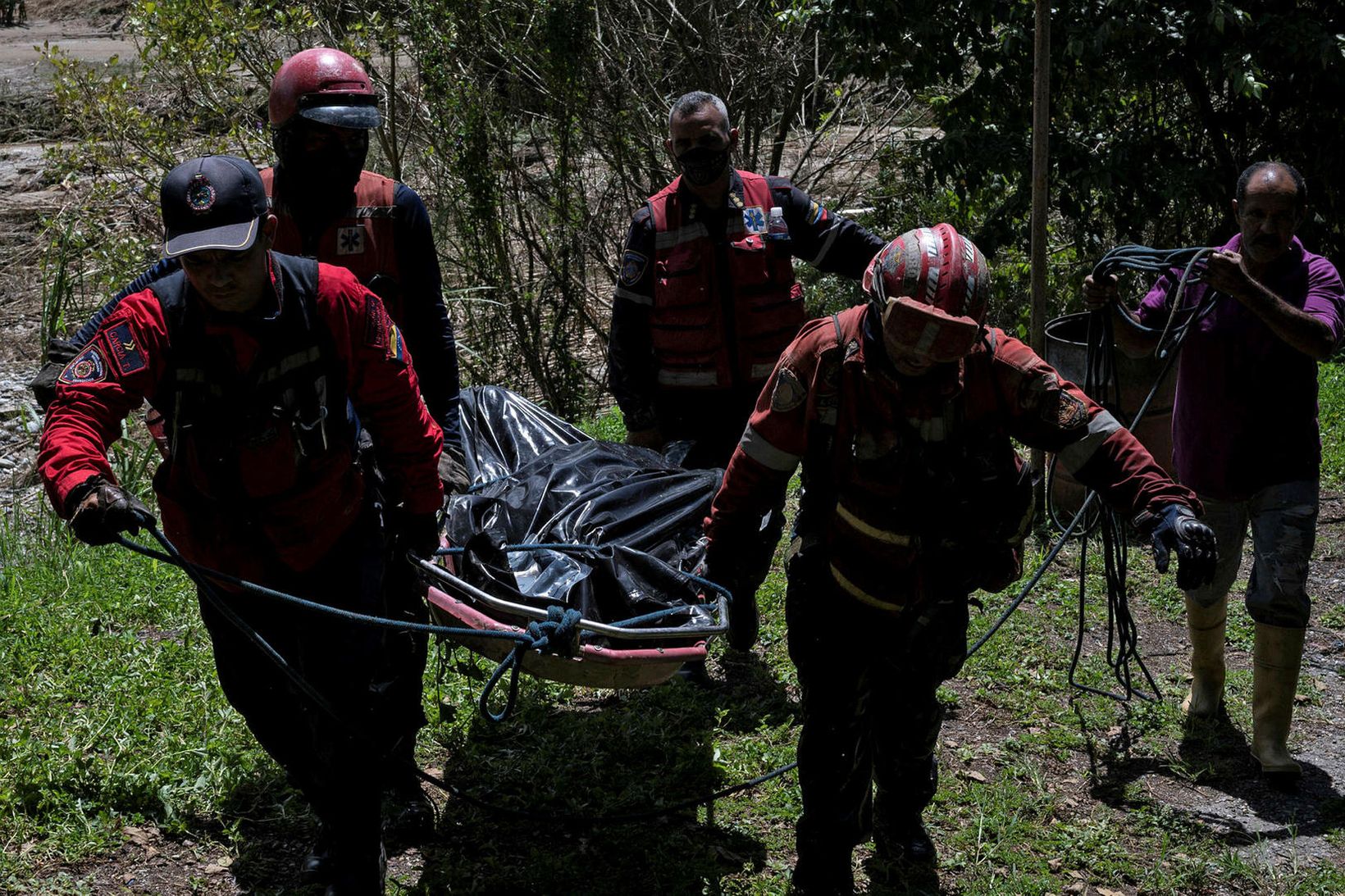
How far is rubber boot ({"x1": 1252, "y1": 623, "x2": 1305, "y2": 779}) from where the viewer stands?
429 cm

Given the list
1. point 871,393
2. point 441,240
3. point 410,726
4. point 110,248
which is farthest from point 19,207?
point 871,393

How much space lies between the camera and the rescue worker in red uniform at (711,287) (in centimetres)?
462

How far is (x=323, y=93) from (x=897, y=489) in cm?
195

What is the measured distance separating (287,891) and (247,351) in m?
1.68

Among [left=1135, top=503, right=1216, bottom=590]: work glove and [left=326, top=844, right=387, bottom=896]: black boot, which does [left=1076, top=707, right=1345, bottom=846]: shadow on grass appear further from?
[left=326, top=844, right=387, bottom=896]: black boot

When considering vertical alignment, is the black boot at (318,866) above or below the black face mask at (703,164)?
below

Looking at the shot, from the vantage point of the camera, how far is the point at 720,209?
4.64 metres

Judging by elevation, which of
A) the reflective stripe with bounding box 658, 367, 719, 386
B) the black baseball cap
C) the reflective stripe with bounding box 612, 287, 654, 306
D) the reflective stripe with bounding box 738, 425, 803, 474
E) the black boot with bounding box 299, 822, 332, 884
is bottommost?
the black boot with bounding box 299, 822, 332, 884

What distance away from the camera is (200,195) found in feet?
9.66

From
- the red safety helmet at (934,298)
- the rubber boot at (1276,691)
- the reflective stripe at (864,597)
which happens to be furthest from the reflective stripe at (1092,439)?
the rubber boot at (1276,691)

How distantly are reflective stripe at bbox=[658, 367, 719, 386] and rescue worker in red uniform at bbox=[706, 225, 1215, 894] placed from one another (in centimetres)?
128

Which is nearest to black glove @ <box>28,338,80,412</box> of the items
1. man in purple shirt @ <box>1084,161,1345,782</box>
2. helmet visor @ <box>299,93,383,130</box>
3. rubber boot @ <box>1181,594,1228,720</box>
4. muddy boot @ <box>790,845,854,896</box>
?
helmet visor @ <box>299,93,383,130</box>

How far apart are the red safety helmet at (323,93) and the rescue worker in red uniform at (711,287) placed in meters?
1.28

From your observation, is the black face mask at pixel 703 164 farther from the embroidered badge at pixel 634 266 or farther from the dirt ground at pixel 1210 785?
the dirt ground at pixel 1210 785
